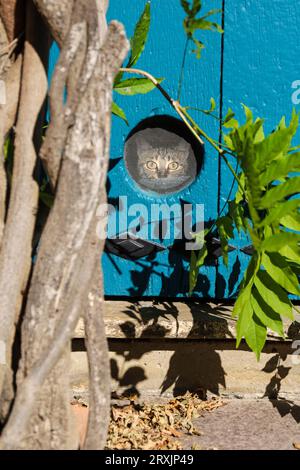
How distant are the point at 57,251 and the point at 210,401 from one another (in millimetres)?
1500

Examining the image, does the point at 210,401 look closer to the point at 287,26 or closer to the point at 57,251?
the point at 57,251

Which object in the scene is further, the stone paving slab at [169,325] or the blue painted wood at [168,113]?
the blue painted wood at [168,113]

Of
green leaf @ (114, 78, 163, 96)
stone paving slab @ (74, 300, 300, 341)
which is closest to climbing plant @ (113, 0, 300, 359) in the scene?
green leaf @ (114, 78, 163, 96)

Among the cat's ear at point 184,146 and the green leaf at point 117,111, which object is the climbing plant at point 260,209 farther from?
the cat's ear at point 184,146

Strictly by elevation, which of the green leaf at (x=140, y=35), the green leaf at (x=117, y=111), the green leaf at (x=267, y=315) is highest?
the green leaf at (x=140, y=35)

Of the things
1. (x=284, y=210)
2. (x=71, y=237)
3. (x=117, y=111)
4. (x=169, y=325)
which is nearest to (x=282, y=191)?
(x=284, y=210)

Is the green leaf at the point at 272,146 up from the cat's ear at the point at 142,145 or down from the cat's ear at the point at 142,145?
down

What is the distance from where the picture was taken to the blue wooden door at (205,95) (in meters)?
3.34

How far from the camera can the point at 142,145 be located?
347 cm

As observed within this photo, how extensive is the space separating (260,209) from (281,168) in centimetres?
34

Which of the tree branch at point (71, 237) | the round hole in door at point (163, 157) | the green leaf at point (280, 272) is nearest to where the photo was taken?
the tree branch at point (71, 237)

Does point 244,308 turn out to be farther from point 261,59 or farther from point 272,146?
point 261,59

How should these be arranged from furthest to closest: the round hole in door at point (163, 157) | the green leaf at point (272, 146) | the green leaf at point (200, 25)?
the round hole in door at point (163, 157) → the green leaf at point (272, 146) → the green leaf at point (200, 25)

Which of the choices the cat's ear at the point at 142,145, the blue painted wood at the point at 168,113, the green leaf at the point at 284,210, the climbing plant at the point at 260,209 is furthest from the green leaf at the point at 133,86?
the green leaf at the point at 284,210
